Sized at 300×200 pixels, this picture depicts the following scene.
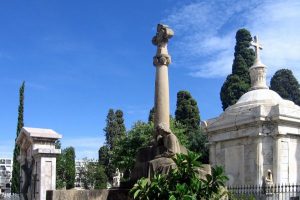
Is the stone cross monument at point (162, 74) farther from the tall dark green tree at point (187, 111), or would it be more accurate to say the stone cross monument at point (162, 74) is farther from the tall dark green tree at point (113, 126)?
the tall dark green tree at point (113, 126)

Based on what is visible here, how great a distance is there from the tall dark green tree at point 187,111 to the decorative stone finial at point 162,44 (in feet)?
101

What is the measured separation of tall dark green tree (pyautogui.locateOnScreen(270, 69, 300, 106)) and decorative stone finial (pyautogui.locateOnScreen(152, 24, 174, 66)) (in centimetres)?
4460

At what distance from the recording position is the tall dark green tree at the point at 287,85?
55906mm

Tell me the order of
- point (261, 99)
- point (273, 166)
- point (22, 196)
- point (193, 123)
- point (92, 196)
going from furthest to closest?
point (193, 123) < point (261, 99) < point (273, 166) < point (22, 196) < point (92, 196)

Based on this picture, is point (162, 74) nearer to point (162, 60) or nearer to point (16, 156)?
point (162, 60)

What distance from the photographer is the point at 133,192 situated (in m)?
8.44

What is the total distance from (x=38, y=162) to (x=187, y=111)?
28.5 meters

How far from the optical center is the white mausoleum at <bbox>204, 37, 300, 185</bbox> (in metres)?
21.9

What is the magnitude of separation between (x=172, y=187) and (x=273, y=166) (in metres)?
15.1

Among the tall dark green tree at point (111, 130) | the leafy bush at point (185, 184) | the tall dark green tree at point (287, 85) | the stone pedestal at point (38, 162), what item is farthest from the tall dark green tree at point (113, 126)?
the leafy bush at point (185, 184)

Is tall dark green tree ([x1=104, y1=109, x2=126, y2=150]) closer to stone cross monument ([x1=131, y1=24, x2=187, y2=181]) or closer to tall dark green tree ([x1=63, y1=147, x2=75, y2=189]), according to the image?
→ tall dark green tree ([x1=63, y1=147, x2=75, y2=189])

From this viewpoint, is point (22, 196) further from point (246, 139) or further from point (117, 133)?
point (117, 133)

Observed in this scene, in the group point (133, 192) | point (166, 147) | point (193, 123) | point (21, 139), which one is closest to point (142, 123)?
point (193, 123)

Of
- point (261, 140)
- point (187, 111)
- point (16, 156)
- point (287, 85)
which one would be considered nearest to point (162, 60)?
point (261, 140)
